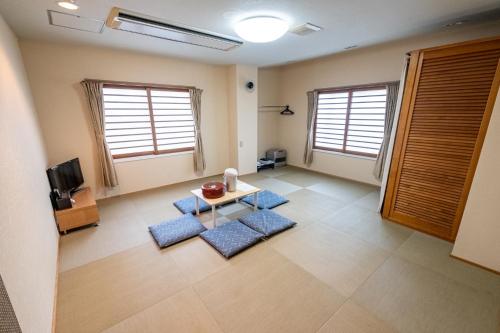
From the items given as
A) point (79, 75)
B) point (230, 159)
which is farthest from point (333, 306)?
point (79, 75)

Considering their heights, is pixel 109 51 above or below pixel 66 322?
above

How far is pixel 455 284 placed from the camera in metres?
1.98

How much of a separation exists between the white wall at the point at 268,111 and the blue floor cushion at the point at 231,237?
3.43 metres

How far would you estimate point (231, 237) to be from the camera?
103 inches

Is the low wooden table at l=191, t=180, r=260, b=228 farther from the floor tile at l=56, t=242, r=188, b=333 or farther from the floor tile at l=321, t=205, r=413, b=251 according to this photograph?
the floor tile at l=321, t=205, r=413, b=251

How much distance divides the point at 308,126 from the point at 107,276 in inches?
184

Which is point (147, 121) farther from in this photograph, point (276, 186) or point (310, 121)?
point (310, 121)

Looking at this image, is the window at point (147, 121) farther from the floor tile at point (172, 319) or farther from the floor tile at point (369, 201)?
the floor tile at point (369, 201)

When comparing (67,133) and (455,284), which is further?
(67,133)

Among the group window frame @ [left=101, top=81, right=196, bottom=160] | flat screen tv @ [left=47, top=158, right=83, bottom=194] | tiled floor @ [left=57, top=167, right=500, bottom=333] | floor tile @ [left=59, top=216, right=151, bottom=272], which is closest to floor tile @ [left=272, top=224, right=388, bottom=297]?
tiled floor @ [left=57, top=167, right=500, bottom=333]

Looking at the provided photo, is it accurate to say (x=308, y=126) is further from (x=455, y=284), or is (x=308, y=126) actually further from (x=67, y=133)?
(x=67, y=133)

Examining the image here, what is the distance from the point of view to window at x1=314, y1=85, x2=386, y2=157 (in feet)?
13.6

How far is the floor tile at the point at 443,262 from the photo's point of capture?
2.00 metres

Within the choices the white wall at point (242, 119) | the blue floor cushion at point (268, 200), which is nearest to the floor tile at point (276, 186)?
the blue floor cushion at point (268, 200)
